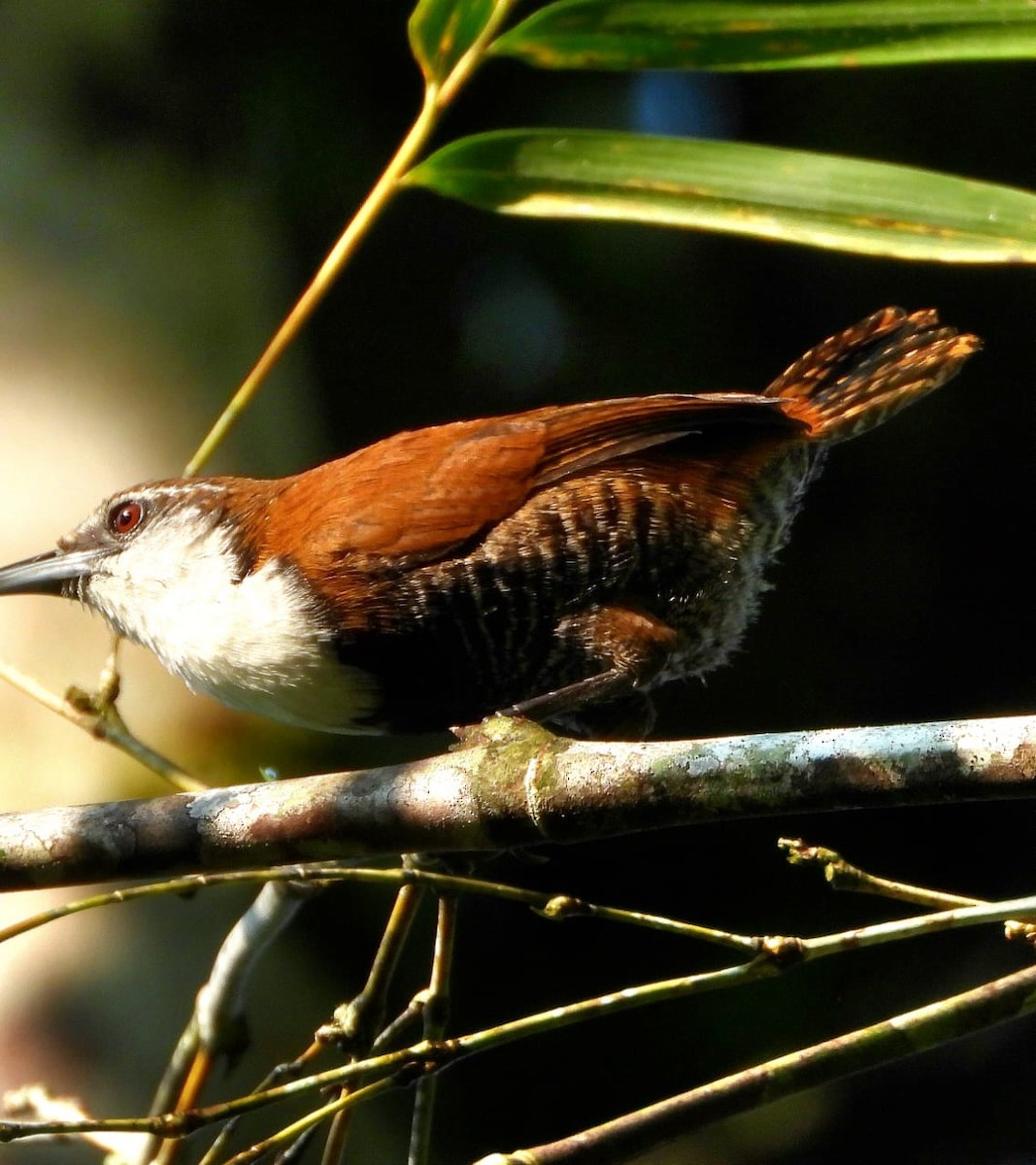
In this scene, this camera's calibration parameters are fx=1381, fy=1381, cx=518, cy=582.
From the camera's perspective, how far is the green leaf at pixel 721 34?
6.84 feet

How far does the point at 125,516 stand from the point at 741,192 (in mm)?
1225

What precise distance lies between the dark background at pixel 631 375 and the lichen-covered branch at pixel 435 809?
4.94 ft

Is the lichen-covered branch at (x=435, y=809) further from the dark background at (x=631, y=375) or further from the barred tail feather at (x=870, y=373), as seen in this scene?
the dark background at (x=631, y=375)

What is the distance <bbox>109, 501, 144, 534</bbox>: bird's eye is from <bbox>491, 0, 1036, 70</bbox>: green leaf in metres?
1.02

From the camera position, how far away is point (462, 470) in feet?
7.34

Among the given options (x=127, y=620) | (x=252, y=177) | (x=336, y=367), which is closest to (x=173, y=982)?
(x=127, y=620)

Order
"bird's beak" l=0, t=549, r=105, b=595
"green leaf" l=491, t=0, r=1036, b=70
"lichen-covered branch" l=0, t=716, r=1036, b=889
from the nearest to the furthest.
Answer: "lichen-covered branch" l=0, t=716, r=1036, b=889 < "green leaf" l=491, t=0, r=1036, b=70 < "bird's beak" l=0, t=549, r=105, b=595

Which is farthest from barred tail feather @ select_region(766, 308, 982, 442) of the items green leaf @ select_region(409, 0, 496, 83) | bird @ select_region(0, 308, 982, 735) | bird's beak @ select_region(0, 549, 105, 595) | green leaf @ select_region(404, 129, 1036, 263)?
bird's beak @ select_region(0, 549, 105, 595)

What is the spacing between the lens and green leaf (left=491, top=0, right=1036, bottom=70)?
2.09 metres

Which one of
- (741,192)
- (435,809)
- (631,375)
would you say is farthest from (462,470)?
(631,375)

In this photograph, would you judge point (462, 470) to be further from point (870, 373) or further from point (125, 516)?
point (870, 373)

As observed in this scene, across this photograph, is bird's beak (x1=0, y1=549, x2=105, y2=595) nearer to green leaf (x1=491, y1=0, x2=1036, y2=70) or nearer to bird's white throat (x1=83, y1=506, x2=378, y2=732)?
bird's white throat (x1=83, y1=506, x2=378, y2=732)

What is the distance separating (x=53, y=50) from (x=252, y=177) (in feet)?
1.77

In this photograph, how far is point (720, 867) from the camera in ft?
11.4
